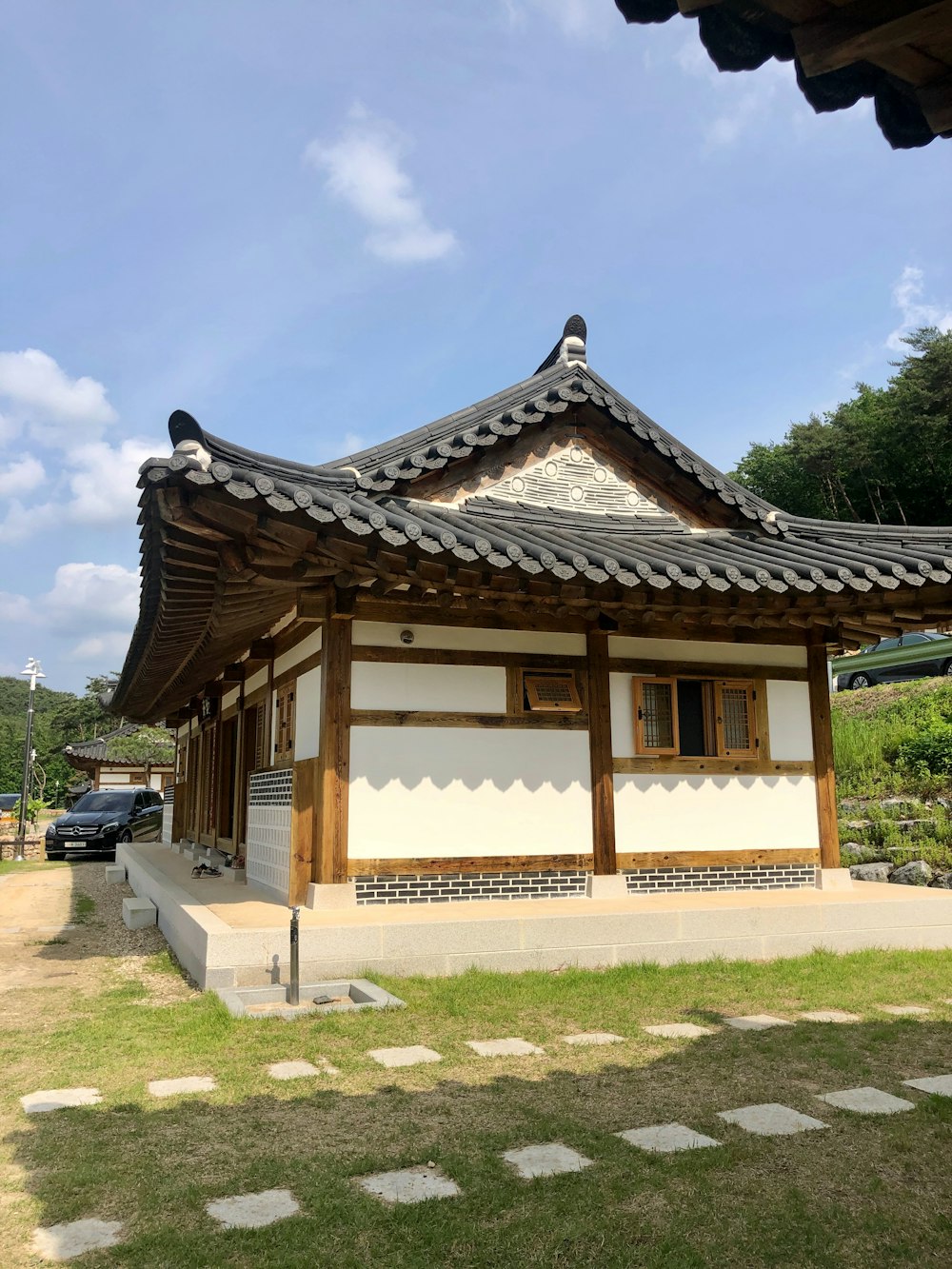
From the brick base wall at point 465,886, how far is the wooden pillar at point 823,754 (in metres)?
2.67

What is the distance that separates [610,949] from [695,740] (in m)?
2.52

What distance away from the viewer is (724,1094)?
171 inches

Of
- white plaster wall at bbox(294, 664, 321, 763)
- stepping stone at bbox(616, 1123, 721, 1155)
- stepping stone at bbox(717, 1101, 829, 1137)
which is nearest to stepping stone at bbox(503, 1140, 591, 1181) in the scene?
stepping stone at bbox(616, 1123, 721, 1155)

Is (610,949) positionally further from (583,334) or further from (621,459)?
(583,334)

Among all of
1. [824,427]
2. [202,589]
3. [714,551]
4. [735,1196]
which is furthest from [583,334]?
[824,427]

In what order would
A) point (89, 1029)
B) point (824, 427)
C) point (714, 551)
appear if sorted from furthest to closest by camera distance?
point (824, 427) → point (714, 551) → point (89, 1029)

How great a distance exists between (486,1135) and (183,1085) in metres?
1.65

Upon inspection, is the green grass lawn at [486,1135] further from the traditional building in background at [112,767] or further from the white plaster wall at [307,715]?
the traditional building in background at [112,767]

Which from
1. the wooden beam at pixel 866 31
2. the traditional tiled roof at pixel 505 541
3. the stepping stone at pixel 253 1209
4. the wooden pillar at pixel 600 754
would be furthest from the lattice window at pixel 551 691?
the wooden beam at pixel 866 31

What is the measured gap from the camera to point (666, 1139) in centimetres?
374

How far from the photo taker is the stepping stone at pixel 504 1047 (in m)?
5.09

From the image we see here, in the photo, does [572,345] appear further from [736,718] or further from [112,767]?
[112,767]

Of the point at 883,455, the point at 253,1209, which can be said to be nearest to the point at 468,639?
the point at 253,1209

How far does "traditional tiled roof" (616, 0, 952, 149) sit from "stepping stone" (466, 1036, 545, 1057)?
461 centimetres
